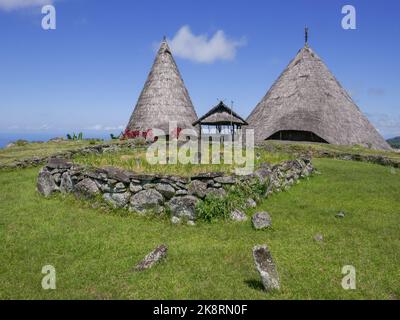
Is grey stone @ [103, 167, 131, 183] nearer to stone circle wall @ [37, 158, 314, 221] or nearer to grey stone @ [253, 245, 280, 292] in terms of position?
stone circle wall @ [37, 158, 314, 221]

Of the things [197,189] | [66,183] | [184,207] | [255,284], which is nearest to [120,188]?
[184,207]

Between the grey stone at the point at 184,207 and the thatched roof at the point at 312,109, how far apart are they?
21.1 meters

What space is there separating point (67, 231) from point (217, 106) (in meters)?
19.6

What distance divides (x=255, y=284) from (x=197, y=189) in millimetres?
4947

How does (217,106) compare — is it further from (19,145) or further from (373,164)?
(19,145)

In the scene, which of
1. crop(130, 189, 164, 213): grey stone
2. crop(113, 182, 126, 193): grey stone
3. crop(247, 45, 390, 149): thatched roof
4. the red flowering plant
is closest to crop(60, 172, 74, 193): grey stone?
crop(113, 182, 126, 193): grey stone

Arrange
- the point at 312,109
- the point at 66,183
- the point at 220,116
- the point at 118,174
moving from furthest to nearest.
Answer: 1. the point at 312,109
2. the point at 220,116
3. the point at 66,183
4. the point at 118,174

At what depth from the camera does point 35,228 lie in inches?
453

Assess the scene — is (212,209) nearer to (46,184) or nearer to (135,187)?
(135,187)

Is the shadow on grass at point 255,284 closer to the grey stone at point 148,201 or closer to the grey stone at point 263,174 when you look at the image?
the grey stone at point 148,201

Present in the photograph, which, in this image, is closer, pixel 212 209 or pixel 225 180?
pixel 212 209

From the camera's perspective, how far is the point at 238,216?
12.3 m

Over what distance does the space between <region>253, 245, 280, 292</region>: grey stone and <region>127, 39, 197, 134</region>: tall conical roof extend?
25258 millimetres
